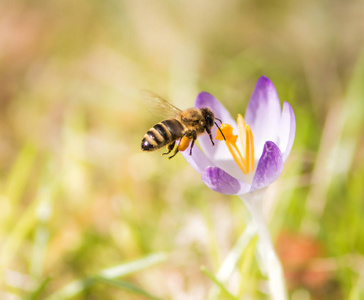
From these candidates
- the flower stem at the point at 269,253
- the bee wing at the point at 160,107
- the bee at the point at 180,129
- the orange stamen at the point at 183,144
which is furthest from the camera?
the bee wing at the point at 160,107

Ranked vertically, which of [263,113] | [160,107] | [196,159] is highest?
[160,107]

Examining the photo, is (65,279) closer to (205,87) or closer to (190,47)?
(205,87)

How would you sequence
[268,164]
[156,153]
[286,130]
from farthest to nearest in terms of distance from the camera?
[156,153], [286,130], [268,164]

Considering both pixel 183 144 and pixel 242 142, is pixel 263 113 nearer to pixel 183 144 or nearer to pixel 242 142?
pixel 242 142

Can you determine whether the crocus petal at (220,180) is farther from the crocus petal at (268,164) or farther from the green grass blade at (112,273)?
the green grass blade at (112,273)

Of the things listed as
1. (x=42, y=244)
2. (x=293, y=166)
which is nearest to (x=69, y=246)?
(x=42, y=244)

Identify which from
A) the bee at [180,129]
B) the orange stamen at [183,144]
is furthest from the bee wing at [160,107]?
the orange stamen at [183,144]

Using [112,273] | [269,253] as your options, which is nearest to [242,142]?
[269,253]
